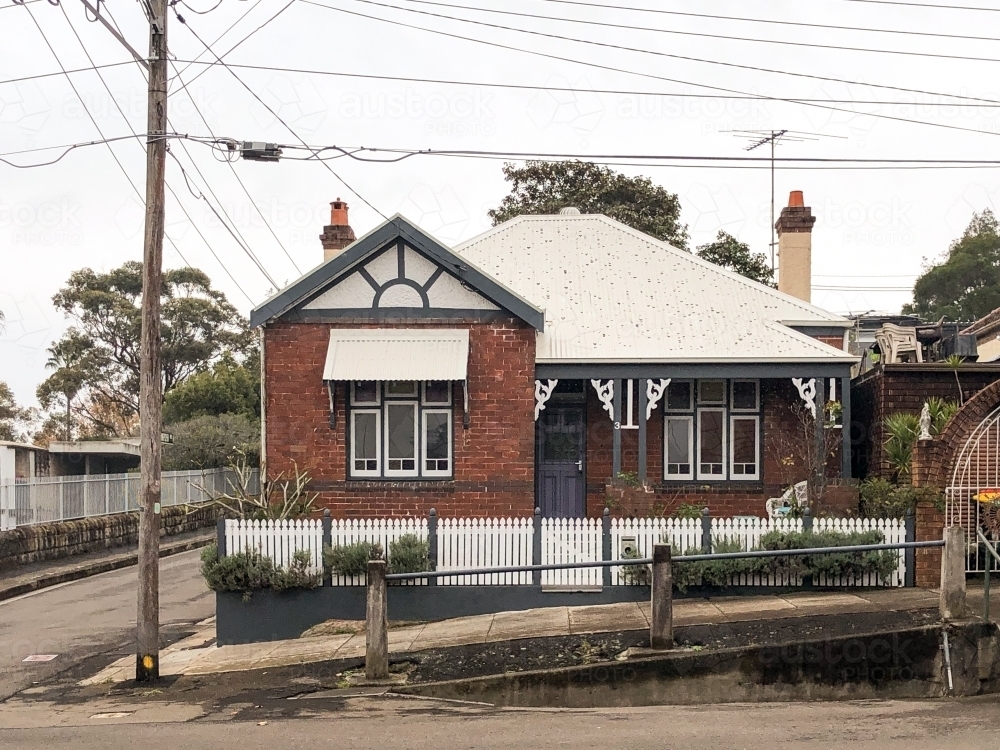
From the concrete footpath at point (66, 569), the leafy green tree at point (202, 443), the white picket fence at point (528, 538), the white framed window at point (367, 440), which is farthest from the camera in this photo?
the leafy green tree at point (202, 443)

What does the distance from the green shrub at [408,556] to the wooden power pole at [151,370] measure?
3181mm

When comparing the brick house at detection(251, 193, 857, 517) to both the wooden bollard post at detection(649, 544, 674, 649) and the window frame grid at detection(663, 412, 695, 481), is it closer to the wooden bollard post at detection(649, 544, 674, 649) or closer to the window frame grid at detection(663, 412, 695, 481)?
the window frame grid at detection(663, 412, 695, 481)

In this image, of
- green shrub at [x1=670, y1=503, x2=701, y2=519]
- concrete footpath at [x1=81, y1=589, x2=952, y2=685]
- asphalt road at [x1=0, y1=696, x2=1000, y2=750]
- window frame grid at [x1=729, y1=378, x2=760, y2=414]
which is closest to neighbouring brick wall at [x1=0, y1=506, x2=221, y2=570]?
concrete footpath at [x1=81, y1=589, x2=952, y2=685]

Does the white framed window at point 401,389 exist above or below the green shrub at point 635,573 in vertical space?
above

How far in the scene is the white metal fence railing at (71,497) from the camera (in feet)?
80.6

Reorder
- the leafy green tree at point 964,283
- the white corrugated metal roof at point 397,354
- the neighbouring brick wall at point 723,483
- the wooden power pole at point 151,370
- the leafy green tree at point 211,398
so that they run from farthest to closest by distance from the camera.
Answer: the leafy green tree at point 964,283, the leafy green tree at point 211,398, the neighbouring brick wall at point 723,483, the white corrugated metal roof at point 397,354, the wooden power pole at point 151,370

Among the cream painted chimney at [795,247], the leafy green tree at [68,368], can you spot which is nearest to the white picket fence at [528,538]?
the cream painted chimney at [795,247]

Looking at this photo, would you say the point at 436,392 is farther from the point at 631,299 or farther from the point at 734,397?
the point at 734,397

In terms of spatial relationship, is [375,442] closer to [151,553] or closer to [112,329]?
[151,553]

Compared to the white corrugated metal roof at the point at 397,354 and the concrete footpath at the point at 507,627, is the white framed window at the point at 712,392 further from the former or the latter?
the concrete footpath at the point at 507,627

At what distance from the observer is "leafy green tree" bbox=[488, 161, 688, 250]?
36.0 metres

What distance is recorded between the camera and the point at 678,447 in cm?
1866

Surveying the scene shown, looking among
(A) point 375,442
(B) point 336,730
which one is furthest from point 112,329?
(B) point 336,730

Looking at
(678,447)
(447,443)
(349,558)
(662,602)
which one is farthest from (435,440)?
(662,602)
